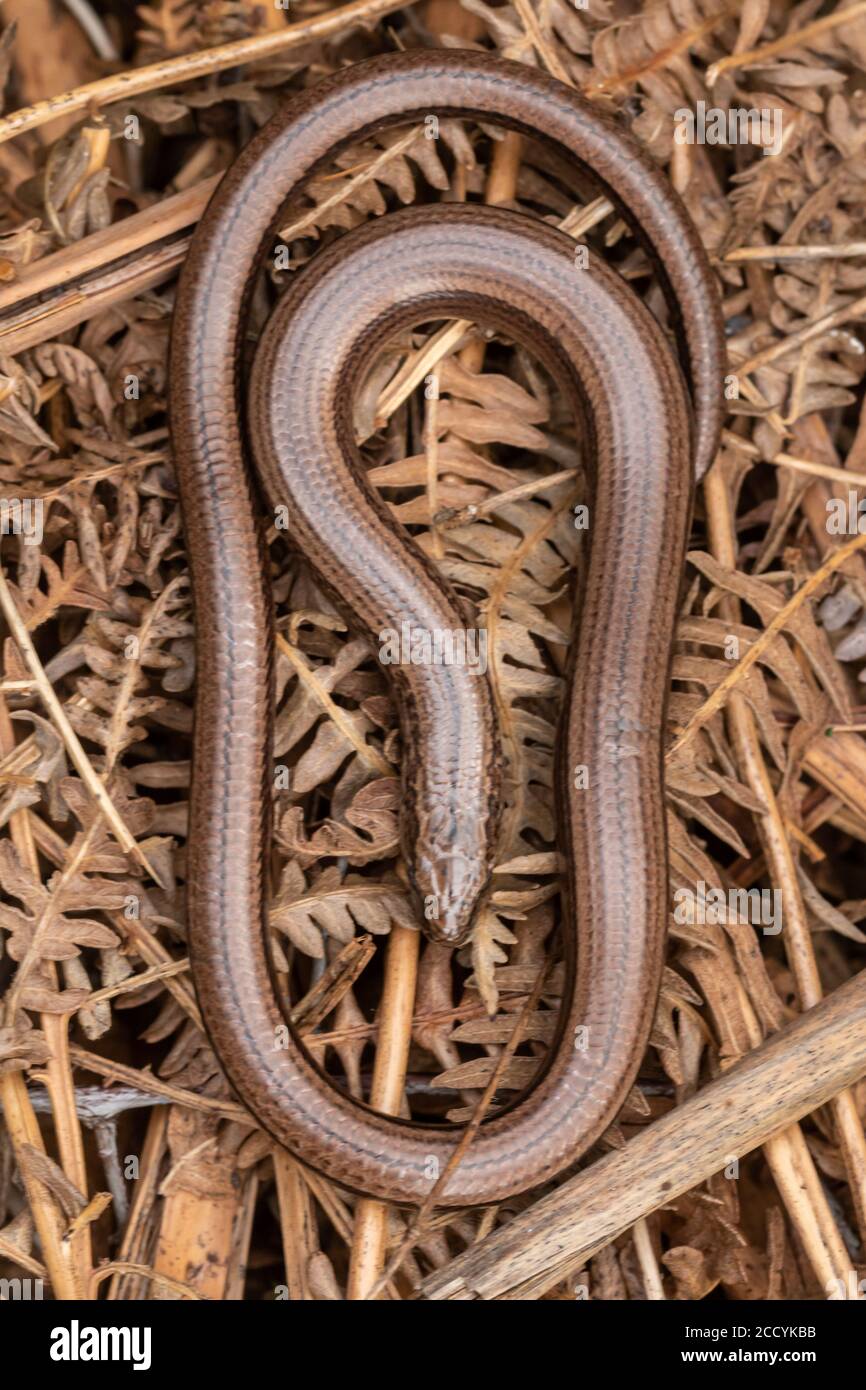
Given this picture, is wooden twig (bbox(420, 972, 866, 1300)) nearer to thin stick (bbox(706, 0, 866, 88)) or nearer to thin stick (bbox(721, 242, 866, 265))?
thin stick (bbox(721, 242, 866, 265))

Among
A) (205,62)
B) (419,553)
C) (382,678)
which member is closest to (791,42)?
(205,62)

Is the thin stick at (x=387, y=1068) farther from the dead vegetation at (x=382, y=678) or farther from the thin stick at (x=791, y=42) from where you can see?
the thin stick at (x=791, y=42)

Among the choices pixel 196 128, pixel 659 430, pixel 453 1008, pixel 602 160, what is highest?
pixel 196 128

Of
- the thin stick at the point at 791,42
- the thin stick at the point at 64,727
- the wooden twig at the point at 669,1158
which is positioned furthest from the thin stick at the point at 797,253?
the thin stick at the point at 64,727

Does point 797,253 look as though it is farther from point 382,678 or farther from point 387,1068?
point 387,1068

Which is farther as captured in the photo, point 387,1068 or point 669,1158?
point 387,1068

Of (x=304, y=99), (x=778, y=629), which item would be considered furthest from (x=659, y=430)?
(x=304, y=99)
